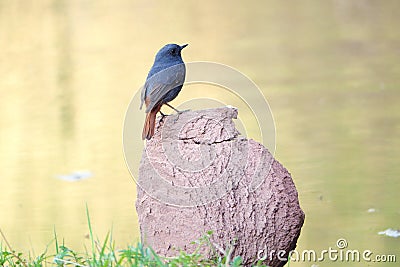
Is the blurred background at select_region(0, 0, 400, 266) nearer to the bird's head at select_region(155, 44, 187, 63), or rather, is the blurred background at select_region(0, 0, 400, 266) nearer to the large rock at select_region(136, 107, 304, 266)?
the large rock at select_region(136, 107, 304, 266)

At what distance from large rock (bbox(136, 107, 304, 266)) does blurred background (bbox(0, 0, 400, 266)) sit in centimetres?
81

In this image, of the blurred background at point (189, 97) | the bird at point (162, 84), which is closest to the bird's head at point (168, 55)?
the bird at point (162, 84)

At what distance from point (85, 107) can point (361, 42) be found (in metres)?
2.91

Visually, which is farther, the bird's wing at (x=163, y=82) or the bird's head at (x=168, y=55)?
the bird's head at (x=168, y=55)

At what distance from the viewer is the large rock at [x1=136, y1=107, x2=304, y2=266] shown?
10.9 feet

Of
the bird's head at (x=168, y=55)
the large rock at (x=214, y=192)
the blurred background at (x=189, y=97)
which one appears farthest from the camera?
the blurred background at (x=189, y=97)

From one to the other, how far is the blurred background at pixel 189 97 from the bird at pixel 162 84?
1.09m

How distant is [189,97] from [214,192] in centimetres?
343

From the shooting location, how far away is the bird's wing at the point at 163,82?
3.40 meters

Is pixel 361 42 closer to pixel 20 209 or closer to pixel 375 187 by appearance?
pixel 375 187

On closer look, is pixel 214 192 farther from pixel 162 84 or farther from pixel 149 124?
pixel 162 84

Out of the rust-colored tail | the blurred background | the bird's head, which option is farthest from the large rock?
the blurred background

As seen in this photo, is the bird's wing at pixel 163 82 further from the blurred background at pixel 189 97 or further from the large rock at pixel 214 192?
the blurred background at pixel 189 97

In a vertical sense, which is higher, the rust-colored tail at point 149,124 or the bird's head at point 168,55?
the bird's head at point 168,55
